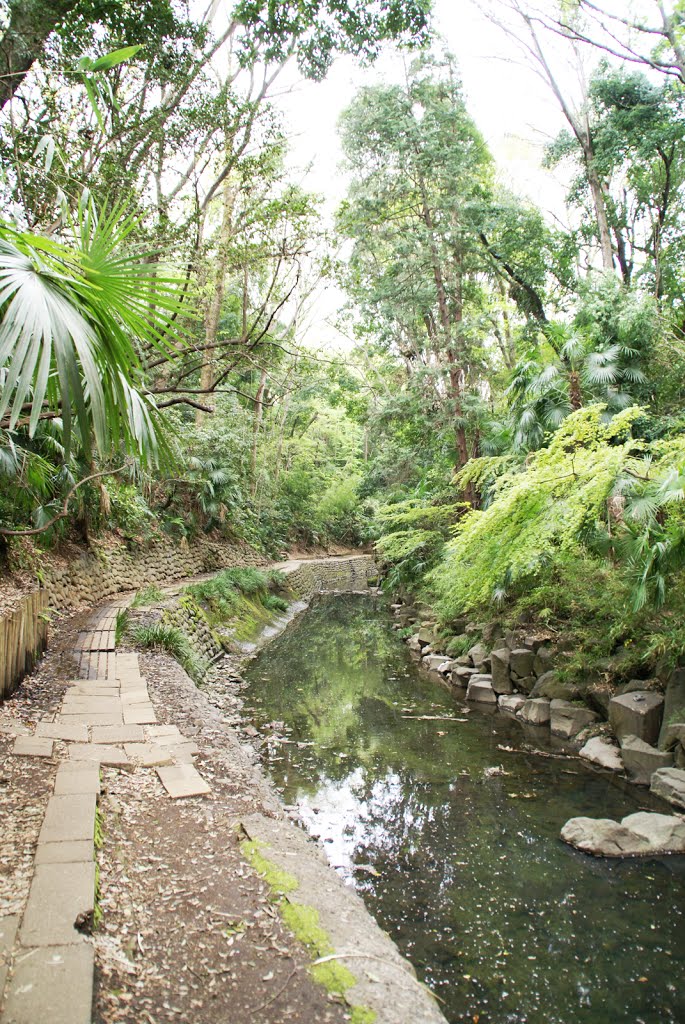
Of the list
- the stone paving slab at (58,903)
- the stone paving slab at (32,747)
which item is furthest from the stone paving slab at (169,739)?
the stone paving slab at (58,903)

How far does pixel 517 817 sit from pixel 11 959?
4285 mm

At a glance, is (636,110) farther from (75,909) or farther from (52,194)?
(75,909)

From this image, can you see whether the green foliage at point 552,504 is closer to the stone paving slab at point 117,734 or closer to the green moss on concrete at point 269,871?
the stone paving slab at point 117,734

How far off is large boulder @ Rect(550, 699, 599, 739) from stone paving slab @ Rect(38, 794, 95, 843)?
5515mm

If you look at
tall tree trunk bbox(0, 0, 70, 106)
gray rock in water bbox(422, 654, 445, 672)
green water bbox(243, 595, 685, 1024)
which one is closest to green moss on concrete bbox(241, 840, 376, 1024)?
green water bbox(243, 595, 685, 1024)

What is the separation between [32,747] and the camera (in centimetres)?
426

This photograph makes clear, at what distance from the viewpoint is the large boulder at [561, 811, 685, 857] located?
4730 millimetres

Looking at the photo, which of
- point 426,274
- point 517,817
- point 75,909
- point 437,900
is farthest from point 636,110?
point 75,909

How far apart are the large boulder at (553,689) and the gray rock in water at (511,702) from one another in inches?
7.6

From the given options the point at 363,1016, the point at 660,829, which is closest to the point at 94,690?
the point at 363,1016

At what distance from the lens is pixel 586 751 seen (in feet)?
21.6

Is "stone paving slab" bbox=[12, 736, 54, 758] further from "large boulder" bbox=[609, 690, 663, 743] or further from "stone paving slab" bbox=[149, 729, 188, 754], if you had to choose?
"large boulder" bbox=[609, 690, 663, 743]

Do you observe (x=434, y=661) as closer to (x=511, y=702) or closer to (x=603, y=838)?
(x=511, y=702)

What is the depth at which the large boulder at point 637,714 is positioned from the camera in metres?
6.30
